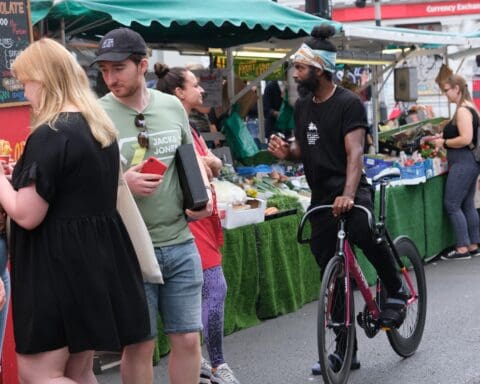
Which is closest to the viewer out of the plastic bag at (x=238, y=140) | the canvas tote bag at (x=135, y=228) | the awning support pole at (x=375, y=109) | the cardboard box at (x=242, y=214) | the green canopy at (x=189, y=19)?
the canvas tote bag at (x=135, y=228)

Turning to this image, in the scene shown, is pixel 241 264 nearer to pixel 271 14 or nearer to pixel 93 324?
pixel 271 14

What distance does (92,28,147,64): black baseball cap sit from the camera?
4.18 meters

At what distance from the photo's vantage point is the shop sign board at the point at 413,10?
2600 cm

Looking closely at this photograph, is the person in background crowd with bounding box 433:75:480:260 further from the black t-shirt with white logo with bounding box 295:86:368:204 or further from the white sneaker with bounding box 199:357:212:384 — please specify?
the white sneaker with bounding box 199:357:212:384

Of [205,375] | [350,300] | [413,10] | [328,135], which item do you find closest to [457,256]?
[350,300]

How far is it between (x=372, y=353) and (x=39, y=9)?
3.16 m

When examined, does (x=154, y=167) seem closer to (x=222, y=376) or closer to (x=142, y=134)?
(x=142, y=134)

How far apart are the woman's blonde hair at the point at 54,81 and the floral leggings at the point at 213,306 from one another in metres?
1.84

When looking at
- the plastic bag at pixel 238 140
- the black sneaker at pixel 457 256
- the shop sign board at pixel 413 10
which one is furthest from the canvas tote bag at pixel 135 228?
the shop sign board at pixel 413 10

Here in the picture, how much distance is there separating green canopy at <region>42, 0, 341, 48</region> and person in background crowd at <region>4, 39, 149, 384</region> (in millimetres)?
3318

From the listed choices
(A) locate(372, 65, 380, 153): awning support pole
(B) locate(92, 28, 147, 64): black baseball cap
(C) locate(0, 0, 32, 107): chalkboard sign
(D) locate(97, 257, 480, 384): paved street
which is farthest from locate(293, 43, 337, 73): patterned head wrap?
(A) locate(372, 65, 380, 153): awning support pole

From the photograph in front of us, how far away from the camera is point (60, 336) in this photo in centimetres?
346

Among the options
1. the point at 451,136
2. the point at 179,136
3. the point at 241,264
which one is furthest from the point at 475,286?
the point at 179,136

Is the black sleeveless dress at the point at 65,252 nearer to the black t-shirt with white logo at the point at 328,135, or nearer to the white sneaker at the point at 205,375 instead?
the white sneaker at the point at 205,375
